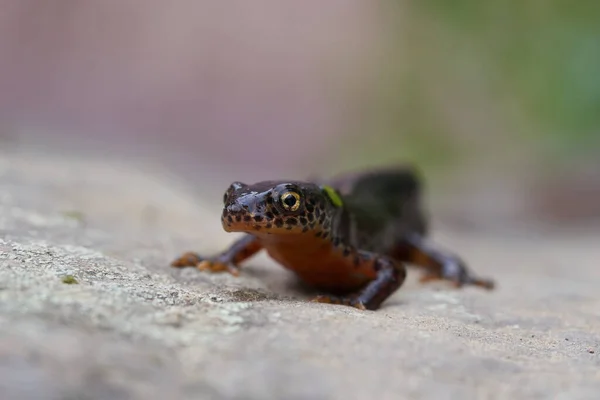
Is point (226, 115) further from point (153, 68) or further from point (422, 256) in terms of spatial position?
point (422, 256)

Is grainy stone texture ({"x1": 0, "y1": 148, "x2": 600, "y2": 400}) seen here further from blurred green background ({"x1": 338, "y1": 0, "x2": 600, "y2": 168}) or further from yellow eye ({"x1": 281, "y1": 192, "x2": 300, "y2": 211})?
blurred green background ({"x1": 338, "y1": 0, "x2": 600, "y2": 168})

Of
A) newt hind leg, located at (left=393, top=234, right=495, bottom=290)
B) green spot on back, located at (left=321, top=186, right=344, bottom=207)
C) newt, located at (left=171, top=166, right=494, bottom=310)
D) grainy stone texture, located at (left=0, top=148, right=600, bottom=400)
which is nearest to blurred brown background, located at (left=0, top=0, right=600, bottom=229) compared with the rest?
newt hind leg, located at (left=393, top=234, right=495, bottom=290)

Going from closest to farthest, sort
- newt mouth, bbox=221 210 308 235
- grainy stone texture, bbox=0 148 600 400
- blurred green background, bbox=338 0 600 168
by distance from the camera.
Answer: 1. grainy stone texture, bbox=0 148 600 400
2. newt mouth, bbox=221 210 308 235
3. blurred green background, bbox=338 0 600 168

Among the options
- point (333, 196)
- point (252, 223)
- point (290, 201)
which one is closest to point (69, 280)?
point (252, 223)

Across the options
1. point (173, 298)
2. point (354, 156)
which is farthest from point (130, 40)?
point (173, 298)

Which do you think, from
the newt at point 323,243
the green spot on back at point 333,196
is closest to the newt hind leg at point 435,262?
the newt at point 323,243
